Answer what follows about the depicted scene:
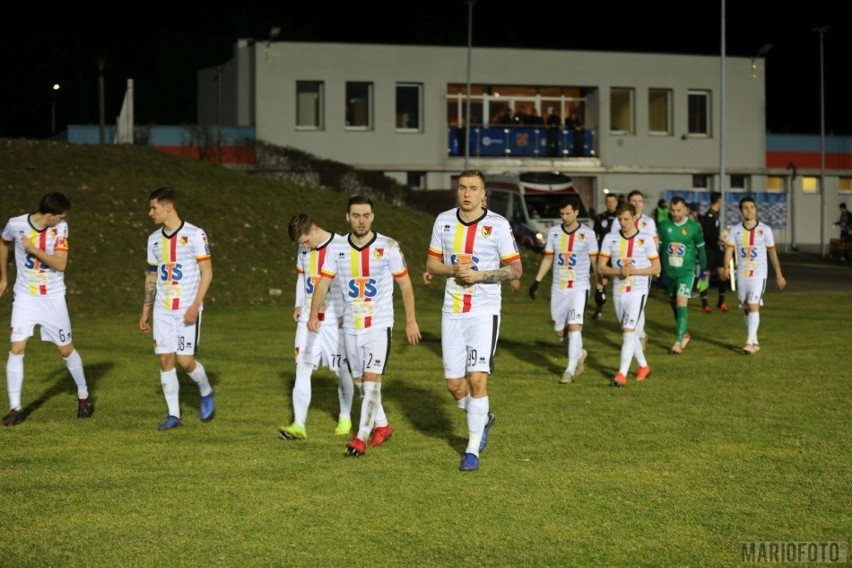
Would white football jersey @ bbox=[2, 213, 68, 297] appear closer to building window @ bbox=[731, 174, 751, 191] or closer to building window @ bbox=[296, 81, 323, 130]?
building window @ bbox=[296, 81, 323, 130]

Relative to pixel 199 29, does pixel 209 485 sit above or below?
below

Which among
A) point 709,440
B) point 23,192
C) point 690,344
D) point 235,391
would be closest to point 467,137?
point 23,192

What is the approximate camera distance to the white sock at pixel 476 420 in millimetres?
10008

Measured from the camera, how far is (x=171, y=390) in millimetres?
12062

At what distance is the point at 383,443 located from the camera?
11.1 m

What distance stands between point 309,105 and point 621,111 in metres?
14.1

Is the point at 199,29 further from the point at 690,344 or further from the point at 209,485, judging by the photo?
the point at 209,485

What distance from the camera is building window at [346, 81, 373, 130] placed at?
53.8 meters

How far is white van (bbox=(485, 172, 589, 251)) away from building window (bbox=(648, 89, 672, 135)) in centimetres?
1586

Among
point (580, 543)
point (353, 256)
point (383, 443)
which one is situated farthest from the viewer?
point (383, 443)

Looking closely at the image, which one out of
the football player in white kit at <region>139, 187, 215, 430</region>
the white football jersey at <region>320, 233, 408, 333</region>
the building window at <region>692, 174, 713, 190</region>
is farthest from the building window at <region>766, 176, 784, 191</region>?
the white football jersey at <region>320, 233, 408, 333</region>

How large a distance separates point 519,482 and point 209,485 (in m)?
2.25

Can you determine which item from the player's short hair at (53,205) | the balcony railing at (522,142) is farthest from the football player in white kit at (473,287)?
the balcony railing at (522,142)

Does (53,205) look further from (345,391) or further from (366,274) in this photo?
(366,274)
